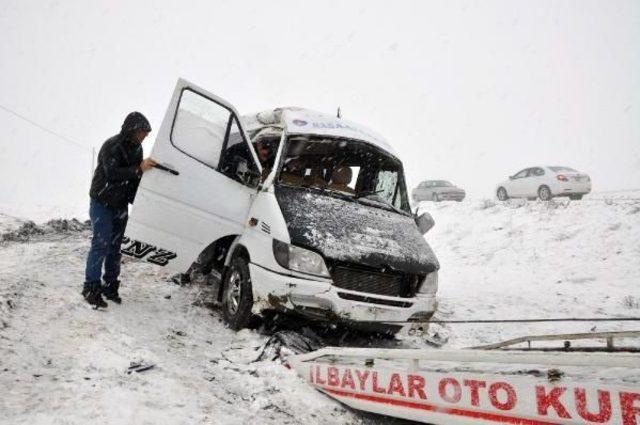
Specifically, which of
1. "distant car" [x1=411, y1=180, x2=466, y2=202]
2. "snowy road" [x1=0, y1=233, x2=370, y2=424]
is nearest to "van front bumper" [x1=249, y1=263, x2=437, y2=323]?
"snowy road" [x1=0, y1=233, x2=370, y2=424]

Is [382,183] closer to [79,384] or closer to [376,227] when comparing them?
[376,227]

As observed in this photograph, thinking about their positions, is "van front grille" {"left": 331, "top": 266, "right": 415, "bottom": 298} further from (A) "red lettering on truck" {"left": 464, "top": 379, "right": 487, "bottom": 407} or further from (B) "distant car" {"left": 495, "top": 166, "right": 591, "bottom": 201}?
(B) "distant car" {"left": 495, "top": 166, "right": 591, "bottom": 201}

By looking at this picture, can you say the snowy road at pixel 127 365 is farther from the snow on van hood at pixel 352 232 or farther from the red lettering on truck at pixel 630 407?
the red lettering on truck at pixel 630 407

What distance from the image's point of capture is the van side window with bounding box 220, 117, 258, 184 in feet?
14.9

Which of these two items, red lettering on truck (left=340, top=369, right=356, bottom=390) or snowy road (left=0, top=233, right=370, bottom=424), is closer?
snowy road (left=0, top=233, right=370, bottom=424)

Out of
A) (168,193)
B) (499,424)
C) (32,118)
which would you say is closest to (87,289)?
(168,193)

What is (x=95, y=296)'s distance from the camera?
171 inches

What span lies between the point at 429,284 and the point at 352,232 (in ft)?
2.99

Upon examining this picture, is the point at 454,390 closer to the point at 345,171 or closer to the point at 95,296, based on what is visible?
the point at 345,171

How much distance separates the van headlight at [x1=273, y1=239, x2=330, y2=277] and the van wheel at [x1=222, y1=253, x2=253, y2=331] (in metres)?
0.54

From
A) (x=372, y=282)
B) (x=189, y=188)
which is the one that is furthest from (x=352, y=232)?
(x=189, y=188)

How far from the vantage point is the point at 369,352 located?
9.74ft

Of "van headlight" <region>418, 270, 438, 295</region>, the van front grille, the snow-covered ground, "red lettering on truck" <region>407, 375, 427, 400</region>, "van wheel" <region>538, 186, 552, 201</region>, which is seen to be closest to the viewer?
"red lettering on truck" <region>407, 375, 427, 400</region>

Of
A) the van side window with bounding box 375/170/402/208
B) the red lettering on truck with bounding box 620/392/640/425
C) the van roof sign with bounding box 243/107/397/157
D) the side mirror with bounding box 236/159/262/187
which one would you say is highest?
the van roof sign with bounding box 243/107/397/157
